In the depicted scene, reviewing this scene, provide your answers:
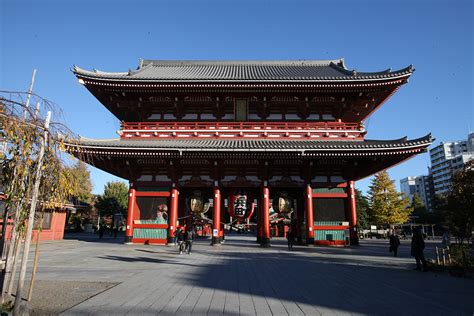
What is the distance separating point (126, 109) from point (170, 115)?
364 cm

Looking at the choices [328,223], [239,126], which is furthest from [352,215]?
[239,126]

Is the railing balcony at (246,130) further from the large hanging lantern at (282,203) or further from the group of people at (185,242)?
the group of people at (185,242)

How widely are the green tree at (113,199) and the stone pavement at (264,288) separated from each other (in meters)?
42.1

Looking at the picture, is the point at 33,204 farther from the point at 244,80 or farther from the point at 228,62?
the point at 228,62

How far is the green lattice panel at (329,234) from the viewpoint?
19109 millimetres

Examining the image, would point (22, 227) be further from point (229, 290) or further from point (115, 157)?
point (115, 157)

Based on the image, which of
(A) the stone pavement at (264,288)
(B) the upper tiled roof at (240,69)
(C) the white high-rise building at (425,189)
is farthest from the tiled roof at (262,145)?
(C) the white high-rise building at (425,189)

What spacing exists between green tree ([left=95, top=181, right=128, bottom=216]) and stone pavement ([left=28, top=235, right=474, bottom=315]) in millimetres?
42056

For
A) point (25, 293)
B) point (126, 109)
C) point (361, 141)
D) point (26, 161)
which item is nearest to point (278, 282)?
point (25, 293)

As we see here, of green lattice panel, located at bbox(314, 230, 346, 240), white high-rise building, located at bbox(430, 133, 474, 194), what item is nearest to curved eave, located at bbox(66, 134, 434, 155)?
green lattice panel, located at bbox(314, 230, 346, 240)

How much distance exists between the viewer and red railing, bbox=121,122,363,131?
65.4 ft

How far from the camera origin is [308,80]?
19047 millimetres

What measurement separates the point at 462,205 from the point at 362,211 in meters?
36.2

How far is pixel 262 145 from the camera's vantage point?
17.7 meters
